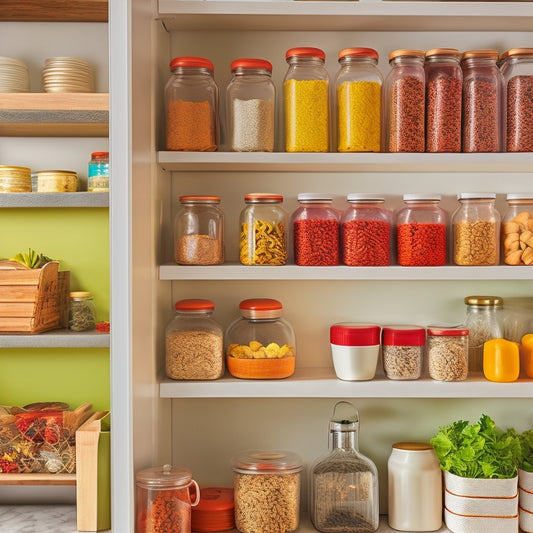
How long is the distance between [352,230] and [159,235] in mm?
505

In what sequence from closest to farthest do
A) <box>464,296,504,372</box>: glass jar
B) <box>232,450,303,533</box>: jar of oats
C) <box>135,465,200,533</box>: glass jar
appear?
<box>135,465,200,533</box>: glass jar
<box>232,450,303,533</box>: jar of oats
<box>464,296,504,372</box>: glass jar

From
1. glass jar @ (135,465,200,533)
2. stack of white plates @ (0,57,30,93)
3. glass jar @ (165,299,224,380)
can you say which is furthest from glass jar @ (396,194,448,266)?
stack of white plates @ (0,57,30,93)

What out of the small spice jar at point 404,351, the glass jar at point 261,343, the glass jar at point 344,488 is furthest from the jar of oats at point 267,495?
the small spice jar at point 404,351

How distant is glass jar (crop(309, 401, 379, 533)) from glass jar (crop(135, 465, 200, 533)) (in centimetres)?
35

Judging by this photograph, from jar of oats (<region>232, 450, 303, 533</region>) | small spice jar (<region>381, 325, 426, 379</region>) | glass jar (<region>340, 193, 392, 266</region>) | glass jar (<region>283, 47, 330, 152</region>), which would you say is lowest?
jar of oats (<region>232, 450, 303, 533</region>)

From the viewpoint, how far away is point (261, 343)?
178 centimetres

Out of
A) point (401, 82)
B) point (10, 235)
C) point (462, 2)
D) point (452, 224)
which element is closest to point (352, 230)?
point (452, 224)

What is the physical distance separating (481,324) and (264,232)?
2.09 ft

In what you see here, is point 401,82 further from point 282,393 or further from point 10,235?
point 10,235

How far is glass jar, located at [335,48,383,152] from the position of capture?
1.73m

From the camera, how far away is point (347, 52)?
174 centimetres

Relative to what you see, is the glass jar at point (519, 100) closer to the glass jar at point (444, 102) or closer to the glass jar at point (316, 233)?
the glass jar at point (444, 102)

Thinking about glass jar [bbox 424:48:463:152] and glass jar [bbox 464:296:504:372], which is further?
glass jar [bbox 464:296:504:372]

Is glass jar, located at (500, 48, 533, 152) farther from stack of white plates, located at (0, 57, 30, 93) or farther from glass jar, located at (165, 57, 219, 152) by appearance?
stack of white plates, located at (0, 57, 30, 93)
